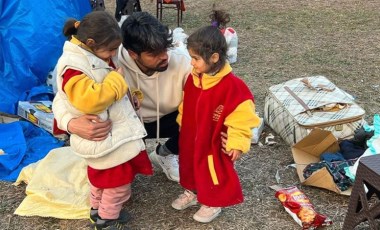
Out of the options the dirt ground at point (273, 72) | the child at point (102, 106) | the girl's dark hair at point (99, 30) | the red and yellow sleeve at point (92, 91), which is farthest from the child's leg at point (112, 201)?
the girl's dark hair at point (99, 30)

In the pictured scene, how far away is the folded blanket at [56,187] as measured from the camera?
2768 millimetres

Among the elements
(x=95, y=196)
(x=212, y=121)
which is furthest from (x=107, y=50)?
(x=95, y=196)

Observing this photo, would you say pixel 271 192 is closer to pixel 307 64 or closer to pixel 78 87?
pixel 78 87

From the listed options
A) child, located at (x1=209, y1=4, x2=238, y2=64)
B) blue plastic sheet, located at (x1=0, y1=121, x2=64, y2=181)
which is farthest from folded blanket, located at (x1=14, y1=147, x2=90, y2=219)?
child, located at (x1=209, y1=4, x2=238, y2=64)

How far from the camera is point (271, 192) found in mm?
2973

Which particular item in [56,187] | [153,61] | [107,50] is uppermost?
[107,50]

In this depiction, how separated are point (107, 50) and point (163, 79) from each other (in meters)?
0.54

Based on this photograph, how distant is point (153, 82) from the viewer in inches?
104

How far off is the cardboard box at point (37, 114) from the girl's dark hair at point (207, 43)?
1.79 m

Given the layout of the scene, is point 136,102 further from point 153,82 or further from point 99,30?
point 99,30

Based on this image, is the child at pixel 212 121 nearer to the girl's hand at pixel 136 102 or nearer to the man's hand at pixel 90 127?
the girl's hand at pixel 136 102

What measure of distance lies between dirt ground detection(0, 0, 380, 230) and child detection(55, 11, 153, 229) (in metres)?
0.34

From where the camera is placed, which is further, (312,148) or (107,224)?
(312,148)

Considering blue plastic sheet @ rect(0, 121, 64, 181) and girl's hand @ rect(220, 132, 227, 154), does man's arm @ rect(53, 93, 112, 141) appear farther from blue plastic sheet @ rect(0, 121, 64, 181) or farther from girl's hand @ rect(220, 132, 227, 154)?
blue plastic sheet @ rect(0, 121, 64, 181)
